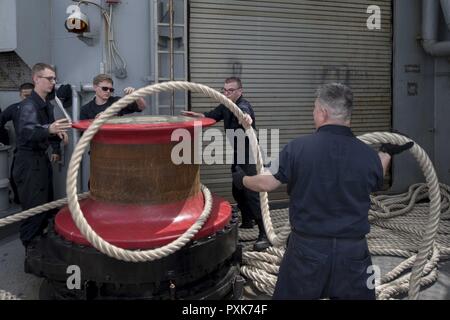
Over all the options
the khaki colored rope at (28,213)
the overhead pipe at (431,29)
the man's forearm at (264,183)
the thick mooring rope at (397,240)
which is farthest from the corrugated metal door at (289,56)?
the man's forearm at (264,183)

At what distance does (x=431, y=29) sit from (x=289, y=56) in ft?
7.43

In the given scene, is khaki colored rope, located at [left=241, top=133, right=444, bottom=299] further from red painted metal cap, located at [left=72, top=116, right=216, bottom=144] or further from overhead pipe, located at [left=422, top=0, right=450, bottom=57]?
overhead pipe, located at [left=422, top=0, right=450, bottom=57]

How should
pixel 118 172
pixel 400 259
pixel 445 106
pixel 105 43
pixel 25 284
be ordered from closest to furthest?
pixel 118 172 → pixel 25 284 → pixel 400 259 → pixel 105 43 → pixel 445 106

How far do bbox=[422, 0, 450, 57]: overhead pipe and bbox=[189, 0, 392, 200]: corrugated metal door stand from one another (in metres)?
0.50

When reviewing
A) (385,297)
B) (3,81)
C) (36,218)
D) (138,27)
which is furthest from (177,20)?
(385,297)

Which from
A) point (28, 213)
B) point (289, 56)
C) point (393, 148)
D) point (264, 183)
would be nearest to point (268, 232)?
point (264, 183)

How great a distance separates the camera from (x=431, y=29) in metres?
6.50

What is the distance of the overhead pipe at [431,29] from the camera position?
6436 millimetres

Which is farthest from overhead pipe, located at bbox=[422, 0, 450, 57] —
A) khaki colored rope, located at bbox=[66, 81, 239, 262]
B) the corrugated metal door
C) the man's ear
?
khaki colored rope, located at bbox=[66, 81, 239, 262]

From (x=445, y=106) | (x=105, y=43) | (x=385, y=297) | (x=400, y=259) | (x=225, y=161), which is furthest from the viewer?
(x=445, y=106)

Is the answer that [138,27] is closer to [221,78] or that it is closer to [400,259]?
[221,78]

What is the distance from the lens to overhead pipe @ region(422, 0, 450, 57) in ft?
21.1
